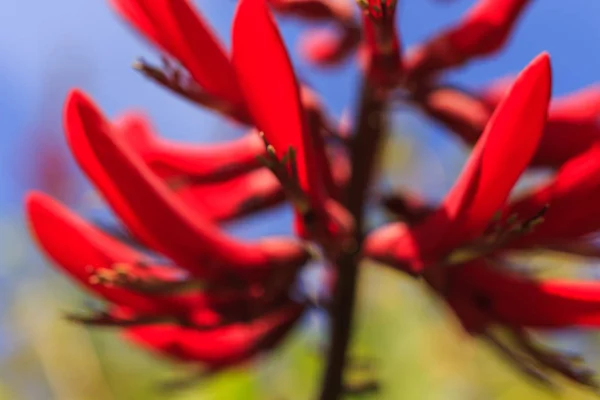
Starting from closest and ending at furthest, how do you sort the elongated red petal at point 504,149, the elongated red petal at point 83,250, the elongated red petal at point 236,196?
1. the elongated red petal at point 504,149
2. the elongated red petal at point 83,250
3. the elongated red petal at point 236,196

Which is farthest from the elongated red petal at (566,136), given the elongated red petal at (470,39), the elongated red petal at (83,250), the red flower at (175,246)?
the elongated red petal at (83,250)

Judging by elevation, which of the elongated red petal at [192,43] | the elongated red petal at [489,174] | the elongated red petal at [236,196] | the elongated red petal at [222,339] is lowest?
the elongated red petal at [222,339]

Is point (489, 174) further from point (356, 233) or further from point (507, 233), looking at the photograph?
point (356, 233)

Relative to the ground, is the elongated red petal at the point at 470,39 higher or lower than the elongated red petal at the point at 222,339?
higher

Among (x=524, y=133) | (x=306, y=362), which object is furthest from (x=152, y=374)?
(x=524, y=133)

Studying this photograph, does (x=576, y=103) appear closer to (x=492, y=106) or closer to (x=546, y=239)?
(x=492, y=106)

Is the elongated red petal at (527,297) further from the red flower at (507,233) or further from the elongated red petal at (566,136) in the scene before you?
the elongated red petal at (566,136)

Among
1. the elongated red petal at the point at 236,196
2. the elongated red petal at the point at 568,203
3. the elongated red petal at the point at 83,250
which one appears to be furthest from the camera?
the elongated red petal at the point at 236,196
